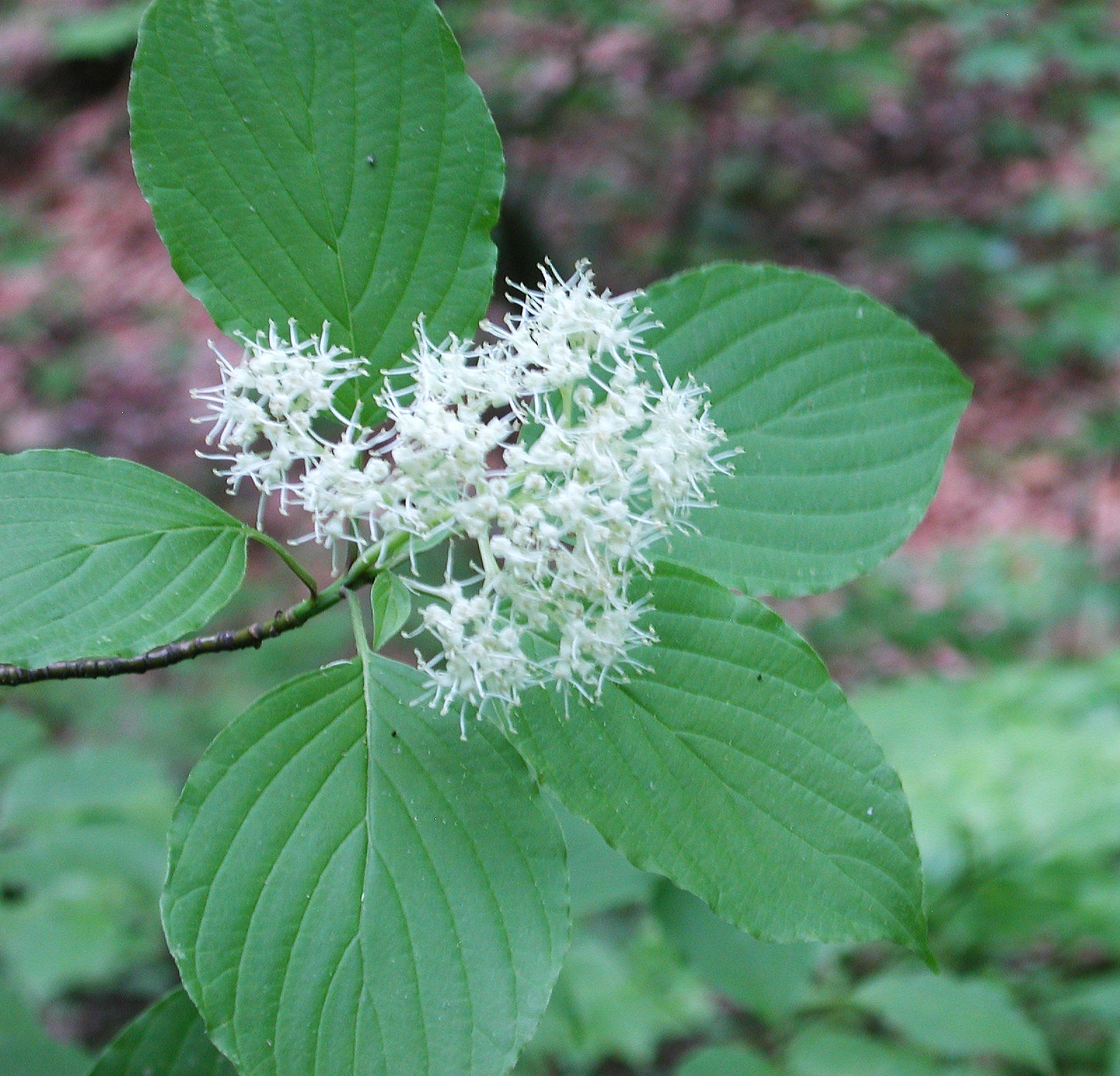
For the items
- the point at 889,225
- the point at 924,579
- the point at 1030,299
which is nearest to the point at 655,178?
the point at 889,225

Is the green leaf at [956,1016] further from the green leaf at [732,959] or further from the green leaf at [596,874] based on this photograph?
the green leaf at [596,874]

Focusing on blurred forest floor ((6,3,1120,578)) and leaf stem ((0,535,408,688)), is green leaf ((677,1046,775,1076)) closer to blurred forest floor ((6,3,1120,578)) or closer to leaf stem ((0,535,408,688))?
leaf stem ((0,535,408,688))

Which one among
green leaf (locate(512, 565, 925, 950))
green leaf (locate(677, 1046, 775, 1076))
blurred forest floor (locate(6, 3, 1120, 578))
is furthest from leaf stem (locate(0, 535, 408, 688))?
blurred forest floor (locate(6, 3, 1120, 578))

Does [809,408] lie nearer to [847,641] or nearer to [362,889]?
[362,889]

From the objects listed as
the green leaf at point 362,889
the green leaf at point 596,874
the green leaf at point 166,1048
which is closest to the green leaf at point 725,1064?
the green leaf at point 596,874

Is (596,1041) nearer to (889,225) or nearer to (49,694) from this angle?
(49,694)

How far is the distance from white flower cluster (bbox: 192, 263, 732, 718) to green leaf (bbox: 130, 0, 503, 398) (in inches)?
3.5

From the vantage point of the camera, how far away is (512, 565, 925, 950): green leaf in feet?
3.77

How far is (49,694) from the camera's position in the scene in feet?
14.4

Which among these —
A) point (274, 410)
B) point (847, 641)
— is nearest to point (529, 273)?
point (847, 641)

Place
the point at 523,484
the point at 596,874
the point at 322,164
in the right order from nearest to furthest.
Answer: the point at 523,484
the point at 322,164
the point at 596,874

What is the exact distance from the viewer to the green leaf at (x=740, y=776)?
115 centimetres

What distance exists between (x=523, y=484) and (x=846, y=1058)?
1.61m

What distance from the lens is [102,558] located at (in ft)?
3.75
